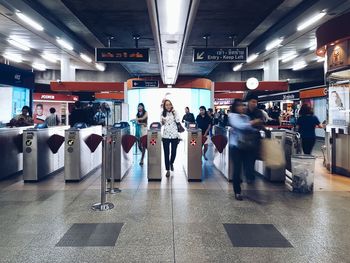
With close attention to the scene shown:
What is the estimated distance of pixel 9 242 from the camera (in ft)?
10.6

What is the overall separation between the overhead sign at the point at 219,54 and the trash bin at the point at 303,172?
401cm

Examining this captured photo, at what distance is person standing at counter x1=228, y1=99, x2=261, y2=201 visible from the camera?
4781mm

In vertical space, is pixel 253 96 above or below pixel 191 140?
above

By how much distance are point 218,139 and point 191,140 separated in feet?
2.49

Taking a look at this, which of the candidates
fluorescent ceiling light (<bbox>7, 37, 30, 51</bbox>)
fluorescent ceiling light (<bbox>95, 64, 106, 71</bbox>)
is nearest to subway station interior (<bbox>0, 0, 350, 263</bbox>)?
fluorescent ceiling light (<bbox>7, 37, 30, 51</bbox>)

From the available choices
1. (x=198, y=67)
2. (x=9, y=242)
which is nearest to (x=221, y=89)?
(x=198, y=67)

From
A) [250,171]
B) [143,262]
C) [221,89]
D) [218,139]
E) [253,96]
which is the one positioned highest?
[221,89]

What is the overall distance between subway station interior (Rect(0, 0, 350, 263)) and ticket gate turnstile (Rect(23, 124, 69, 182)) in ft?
0.06

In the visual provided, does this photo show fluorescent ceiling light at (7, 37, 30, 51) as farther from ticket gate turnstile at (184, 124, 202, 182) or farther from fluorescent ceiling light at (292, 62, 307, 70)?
fluorescent ceiling light at (292, 62, 307, 70)

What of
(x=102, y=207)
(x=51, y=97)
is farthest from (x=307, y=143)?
(x=51, y=97)

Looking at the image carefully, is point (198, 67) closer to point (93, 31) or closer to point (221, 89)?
point (221, 89)

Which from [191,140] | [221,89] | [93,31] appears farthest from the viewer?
[221,89]

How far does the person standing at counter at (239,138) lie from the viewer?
478 centimetres

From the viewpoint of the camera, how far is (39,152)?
6133 millimetres
